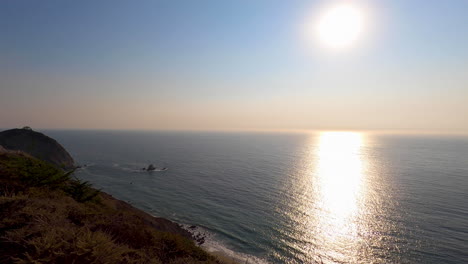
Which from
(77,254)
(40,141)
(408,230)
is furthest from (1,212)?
(40,141)

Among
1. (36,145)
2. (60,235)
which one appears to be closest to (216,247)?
(60,235)

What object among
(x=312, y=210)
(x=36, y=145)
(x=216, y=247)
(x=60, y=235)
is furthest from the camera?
(x=36, y=145)

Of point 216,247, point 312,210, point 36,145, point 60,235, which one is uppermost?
point 60,235

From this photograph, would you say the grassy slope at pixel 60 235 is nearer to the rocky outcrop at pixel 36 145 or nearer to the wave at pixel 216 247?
the wave at pixel 216 247

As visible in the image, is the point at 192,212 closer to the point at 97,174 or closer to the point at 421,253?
the point at 421,253

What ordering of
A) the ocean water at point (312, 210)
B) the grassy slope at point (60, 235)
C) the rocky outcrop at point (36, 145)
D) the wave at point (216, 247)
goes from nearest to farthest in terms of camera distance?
the grassy slope at point (60, 235), the wave at point (216, 247), the ocean water at point (312, 210), the rocky outcrop at point (36, 145)

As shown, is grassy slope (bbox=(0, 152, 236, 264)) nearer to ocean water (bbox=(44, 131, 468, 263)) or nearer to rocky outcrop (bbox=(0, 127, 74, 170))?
ocean water (bbox=(44, 131, 468, 263))

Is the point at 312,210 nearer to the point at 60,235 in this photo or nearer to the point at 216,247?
the point at 216,247

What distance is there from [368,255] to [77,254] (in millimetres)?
41158

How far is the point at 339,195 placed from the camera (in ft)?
209

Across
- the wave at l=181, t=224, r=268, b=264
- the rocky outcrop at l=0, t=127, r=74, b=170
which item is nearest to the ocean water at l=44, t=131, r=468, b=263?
the wave at l=181, t=224, r=268, b=264

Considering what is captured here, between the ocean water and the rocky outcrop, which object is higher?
the rocky outcrop

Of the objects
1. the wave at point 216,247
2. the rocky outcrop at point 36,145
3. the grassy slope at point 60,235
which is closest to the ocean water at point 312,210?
the wave at point 216,247

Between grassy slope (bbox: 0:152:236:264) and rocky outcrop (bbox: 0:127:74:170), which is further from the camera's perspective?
rocky outcrop (bbox: 0:127:74:170)
